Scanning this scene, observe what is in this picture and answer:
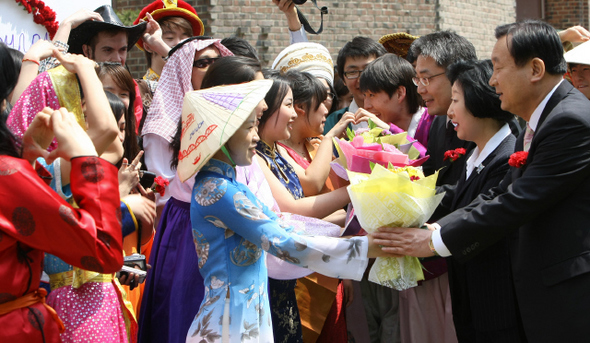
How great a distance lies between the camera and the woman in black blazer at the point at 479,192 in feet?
9.39

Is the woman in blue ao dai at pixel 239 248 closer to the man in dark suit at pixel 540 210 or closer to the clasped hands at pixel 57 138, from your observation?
the man in dark suit at pixel 540 210

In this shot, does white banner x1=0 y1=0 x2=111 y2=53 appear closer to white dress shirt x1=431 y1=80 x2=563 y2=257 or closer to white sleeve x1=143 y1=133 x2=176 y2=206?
white sleeve x1=143 y1=133 x2=176 y2=206

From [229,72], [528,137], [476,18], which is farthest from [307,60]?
[476,18]

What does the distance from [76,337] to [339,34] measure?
30.9ft

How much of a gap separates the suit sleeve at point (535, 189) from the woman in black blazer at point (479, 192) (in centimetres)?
22

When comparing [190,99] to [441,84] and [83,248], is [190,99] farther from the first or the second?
[441,84]

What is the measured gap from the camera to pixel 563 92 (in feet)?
8.82

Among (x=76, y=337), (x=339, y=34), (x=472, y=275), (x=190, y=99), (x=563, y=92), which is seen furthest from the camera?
(x=339, y=34)

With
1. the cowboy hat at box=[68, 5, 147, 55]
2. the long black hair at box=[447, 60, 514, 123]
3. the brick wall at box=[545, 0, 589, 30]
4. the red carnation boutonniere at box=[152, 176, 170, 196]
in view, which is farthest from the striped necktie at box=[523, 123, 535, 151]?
the brick wall at box=[545, 0, 589, 30]

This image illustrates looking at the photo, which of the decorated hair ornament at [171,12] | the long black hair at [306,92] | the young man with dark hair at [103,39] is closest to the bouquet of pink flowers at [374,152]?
the long black hair at [306,92]

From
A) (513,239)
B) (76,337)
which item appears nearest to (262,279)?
(76,337)

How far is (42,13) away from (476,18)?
10649 mm

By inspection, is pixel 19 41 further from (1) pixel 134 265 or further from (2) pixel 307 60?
(2) pixel 307 60

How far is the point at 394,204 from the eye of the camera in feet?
8.40
